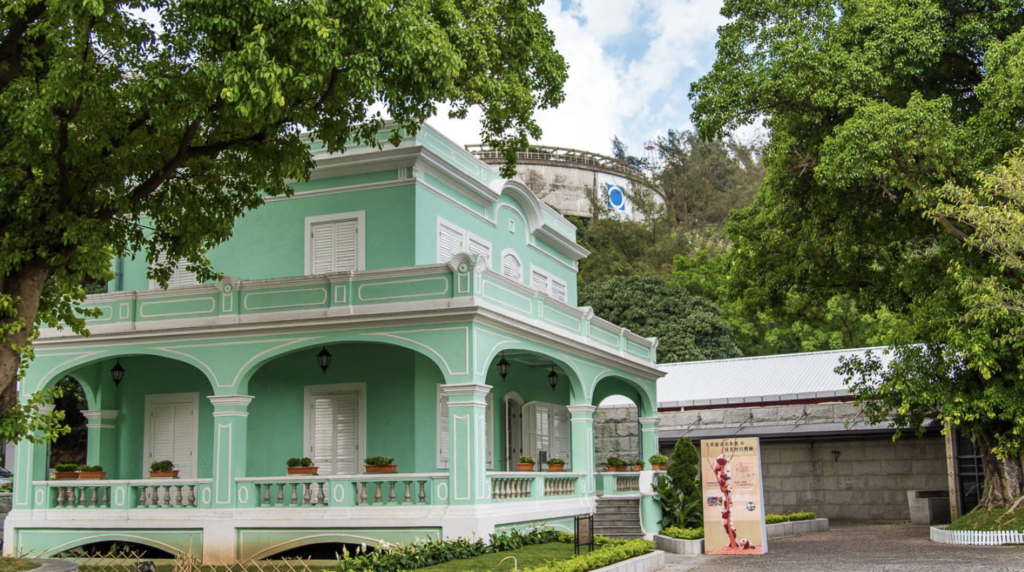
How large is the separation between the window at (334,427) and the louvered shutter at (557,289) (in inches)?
291

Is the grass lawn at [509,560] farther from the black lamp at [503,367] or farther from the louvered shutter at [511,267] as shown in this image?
the louvered shutter at [511,267]

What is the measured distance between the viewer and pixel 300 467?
51.8ft

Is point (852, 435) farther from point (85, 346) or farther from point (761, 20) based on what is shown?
point (85, 346)

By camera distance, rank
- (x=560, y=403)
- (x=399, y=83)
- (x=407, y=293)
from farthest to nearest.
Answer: (x=560, y=403)
(x=407, y=293)
(x=399, y=83)

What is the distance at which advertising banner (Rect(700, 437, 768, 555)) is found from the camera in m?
15.1

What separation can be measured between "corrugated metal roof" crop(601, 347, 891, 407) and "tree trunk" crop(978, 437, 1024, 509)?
6429 mm

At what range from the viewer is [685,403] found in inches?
1056

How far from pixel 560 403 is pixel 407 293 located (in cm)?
858

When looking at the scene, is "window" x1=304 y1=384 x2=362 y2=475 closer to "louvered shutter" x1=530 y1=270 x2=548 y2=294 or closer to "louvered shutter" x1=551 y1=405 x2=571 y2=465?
"louvered shutter" x1=530 y1=270 x2=548 y2=294

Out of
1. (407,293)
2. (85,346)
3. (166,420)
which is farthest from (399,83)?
(166,420)

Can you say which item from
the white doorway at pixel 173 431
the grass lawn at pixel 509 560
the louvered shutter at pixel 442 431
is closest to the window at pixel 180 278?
the white doorway at pixel 173 431

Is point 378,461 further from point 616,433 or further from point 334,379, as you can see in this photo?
point 616,433

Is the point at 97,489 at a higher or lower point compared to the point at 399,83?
lower

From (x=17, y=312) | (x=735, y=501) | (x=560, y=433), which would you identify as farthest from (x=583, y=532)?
(x=560, y=433)
